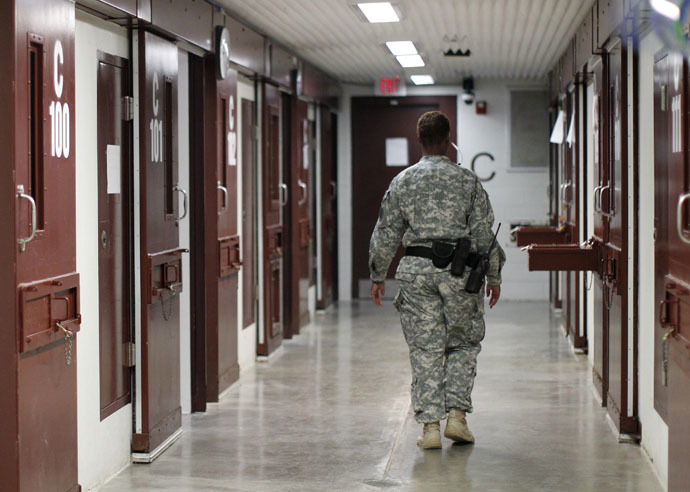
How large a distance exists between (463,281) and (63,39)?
227cm

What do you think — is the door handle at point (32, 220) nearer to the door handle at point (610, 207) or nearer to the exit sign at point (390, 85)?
the door handle at point (610, 207)

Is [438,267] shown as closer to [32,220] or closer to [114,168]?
[114,168]

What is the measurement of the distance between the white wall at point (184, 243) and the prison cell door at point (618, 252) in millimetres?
2492

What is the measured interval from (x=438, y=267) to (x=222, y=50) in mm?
2272

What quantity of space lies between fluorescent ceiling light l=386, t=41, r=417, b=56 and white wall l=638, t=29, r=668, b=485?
3.70 meters

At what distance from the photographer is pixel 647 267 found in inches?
195

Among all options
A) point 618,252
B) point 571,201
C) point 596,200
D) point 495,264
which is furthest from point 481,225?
point 571,201

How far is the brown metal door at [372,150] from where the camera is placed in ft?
40.4

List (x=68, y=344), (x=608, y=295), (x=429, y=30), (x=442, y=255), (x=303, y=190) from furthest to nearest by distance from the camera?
(x=303, y=190)
(x=429, y=30)
(x=608, y=295)
(x=442, y=255)
(x=68, y=344)

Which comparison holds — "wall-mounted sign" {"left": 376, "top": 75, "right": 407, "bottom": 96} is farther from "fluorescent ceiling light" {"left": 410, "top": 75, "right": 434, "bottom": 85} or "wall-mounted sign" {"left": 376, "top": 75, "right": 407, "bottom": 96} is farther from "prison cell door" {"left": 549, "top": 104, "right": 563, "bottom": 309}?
→ "prison cell door" {"left": 549, "top": 104, "right": 563, "bottom": 309}

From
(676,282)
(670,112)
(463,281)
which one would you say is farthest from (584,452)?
(670,112)

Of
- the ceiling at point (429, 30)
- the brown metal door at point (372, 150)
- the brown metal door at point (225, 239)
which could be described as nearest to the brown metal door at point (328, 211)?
the brown metal door at point (372, 150)

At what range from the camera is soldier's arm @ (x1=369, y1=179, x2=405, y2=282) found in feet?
16.9

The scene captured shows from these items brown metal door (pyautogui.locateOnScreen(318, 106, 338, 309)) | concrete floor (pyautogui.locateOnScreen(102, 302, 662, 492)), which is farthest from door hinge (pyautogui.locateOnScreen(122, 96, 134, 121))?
brown metal door (pyautogui.locateOnScreen(318, 106, 338, 309))
